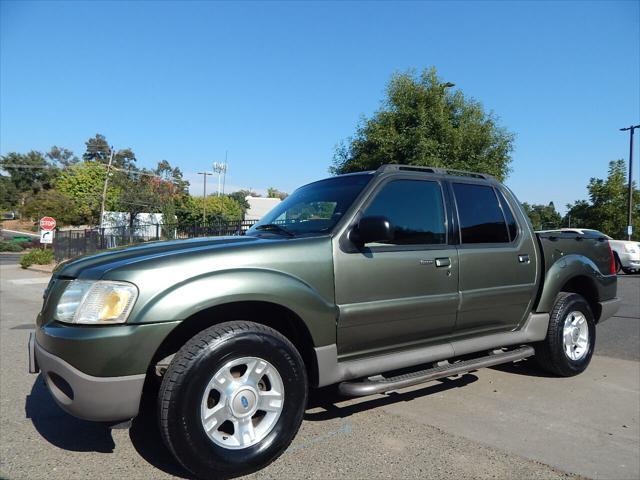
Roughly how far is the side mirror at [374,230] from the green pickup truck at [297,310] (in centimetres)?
1

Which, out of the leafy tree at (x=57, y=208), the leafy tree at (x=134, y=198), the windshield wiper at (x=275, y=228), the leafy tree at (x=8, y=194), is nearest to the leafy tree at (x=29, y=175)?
the leafy tree at (x=8, y=194)

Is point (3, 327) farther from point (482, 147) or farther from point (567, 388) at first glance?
point (482, 147)

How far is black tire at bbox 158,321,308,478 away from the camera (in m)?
2.58

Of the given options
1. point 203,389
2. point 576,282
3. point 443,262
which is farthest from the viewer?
point 576,282

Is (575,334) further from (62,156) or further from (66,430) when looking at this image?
(62,156)

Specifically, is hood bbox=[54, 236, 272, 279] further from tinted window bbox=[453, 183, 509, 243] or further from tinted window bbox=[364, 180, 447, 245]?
tinted window bbox=[453, 183, 509, 243]

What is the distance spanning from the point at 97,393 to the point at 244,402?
794 mm

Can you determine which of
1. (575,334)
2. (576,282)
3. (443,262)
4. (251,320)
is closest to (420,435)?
(443,262)

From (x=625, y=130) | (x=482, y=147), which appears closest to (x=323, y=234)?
(x=482, y=147)

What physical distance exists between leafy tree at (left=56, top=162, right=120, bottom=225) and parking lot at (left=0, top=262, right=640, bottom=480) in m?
60.1

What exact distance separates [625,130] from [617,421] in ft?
91.8

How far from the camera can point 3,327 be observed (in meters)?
7.59

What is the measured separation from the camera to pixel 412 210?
3.81 meters

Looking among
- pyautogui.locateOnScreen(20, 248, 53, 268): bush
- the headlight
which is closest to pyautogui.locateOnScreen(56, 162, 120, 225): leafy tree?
pyautogui.locateOnScreen(20, 248, 53, 268): bush
